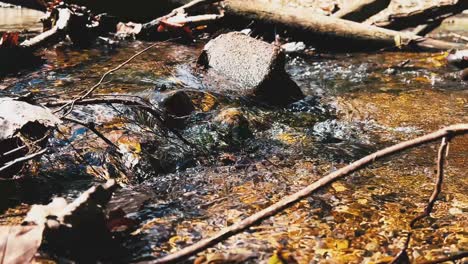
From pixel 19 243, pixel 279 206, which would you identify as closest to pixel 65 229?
pixel 19 243

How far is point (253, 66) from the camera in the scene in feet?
15.5

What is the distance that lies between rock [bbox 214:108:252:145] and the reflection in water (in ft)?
18.2

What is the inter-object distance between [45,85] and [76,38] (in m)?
2.39

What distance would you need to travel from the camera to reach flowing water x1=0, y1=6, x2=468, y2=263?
1.99 metres

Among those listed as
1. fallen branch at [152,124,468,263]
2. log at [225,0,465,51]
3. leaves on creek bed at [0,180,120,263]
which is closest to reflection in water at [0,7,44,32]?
log at [225,0,465,51]

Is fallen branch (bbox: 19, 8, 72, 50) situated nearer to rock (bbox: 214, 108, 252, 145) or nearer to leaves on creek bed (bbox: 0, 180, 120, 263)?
rock (bbox: 214, 108, 252, 145)

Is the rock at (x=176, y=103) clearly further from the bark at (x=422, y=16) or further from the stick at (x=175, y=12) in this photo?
the bark at (x=422, y=16)

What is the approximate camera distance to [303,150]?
3209mm

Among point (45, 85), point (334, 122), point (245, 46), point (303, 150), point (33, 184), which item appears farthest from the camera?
point (245, 46)

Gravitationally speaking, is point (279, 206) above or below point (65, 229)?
above

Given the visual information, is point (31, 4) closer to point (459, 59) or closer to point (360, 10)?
point (360, 10)

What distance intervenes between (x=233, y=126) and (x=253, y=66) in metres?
1.32

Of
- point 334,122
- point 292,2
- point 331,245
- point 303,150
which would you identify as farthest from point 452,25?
point 331,245

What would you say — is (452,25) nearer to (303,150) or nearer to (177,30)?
(177,30)
